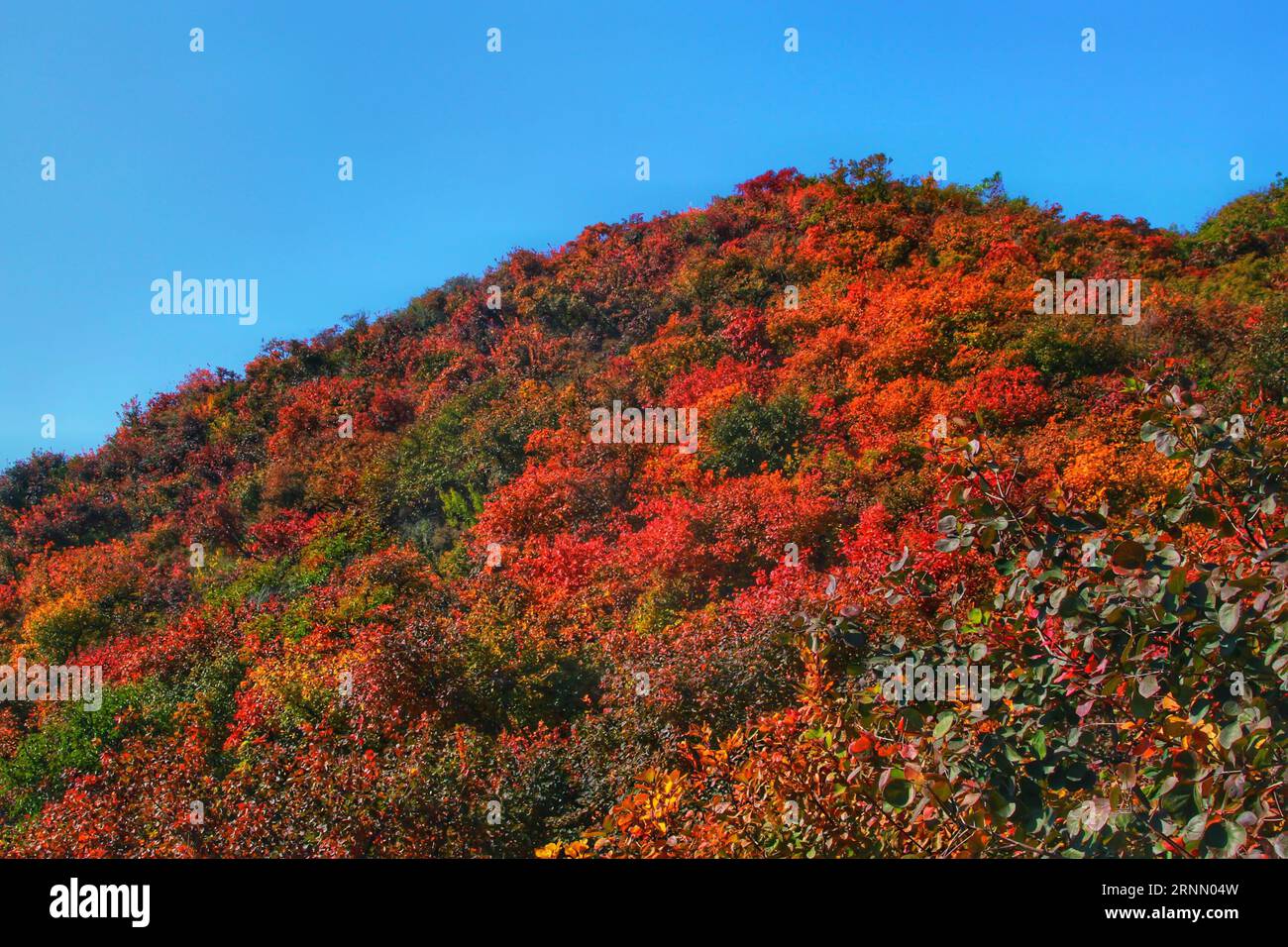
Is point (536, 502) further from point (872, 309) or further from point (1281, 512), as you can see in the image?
point (1281, 512)

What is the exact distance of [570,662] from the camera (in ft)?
36.8

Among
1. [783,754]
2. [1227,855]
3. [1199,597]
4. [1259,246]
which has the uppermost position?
[1259,246]

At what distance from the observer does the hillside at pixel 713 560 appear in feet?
10.8

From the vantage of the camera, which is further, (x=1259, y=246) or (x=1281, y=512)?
(x=1259, y=246)

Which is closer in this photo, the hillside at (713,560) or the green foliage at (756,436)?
the hillside at (713,560)

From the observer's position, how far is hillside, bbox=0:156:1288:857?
10.8 feet

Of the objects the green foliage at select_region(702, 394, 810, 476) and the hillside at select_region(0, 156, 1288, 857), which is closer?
the hillside at select_region(0, 156, 1288, 857)

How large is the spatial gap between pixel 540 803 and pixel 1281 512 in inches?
240

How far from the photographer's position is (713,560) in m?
13.6

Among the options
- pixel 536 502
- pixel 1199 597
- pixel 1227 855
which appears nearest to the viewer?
pixel 1227 855

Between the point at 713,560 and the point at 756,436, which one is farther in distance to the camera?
the point at 756,436

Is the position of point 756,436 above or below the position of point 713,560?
above

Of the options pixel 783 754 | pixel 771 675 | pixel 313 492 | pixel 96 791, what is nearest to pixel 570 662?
pixel 771 675
